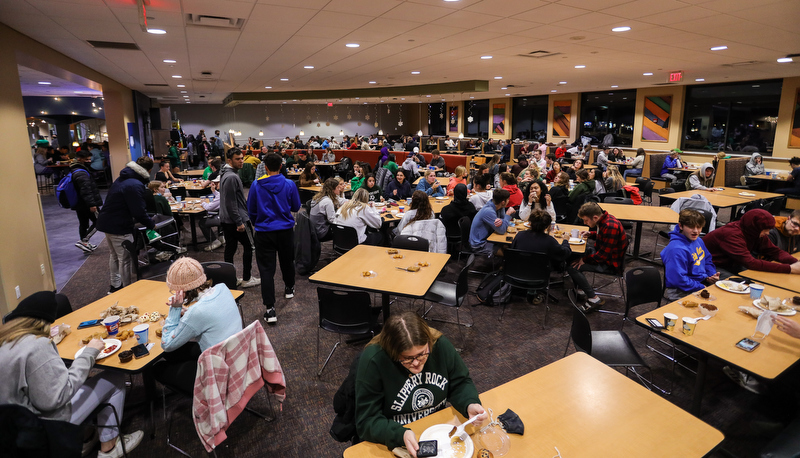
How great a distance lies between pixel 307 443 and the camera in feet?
9.36

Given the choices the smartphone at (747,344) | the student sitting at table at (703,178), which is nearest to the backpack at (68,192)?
the smartphone at (747,344)

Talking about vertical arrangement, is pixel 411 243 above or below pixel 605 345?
above

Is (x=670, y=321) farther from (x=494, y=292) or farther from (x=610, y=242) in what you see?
(x=494, y=292)

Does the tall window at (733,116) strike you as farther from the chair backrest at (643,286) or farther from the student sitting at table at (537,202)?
the chair backrest at (643,286)

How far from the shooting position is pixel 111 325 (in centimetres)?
274

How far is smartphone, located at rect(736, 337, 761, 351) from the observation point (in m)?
2.49

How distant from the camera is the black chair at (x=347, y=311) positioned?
10.9ft

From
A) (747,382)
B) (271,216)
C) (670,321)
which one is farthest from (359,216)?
(747,382)

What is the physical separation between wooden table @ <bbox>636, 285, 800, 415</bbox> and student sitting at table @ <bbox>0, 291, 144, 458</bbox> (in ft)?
11.1

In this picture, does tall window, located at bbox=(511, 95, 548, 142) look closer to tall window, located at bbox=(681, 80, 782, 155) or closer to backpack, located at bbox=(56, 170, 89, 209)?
tall window, located at bbox=(681, 80, 782, 155)

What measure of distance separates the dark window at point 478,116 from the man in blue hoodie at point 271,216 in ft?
66.4

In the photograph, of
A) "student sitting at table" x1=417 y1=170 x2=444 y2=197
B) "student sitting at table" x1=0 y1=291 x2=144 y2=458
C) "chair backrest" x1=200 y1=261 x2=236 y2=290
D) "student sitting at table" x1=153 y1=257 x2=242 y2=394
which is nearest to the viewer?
"student sitting at table" x1=0 y1=291 x2=144 y2=458

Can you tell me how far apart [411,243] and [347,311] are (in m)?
1.42

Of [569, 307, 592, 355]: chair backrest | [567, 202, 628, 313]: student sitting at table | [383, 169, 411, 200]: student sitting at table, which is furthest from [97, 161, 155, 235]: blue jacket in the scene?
[567, 202, 628, 313]: student sitting at table
